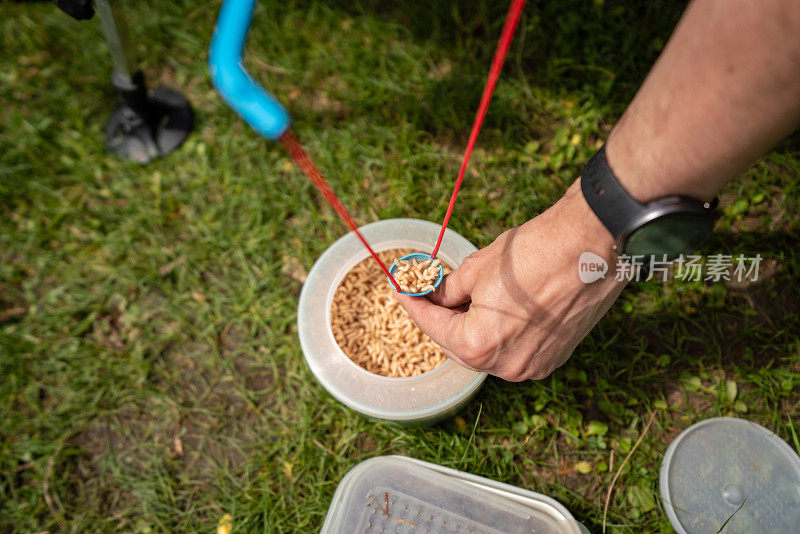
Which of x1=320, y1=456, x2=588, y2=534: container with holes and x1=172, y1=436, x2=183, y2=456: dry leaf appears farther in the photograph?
x1=172, y1=436, x2=183, y2=456: dry leaf

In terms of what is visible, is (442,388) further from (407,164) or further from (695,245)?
(407,164)

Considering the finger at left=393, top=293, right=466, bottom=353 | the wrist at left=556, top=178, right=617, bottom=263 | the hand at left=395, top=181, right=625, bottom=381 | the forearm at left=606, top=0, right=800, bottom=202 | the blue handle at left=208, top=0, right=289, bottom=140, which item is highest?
the blue handle at left=208, top=0, right=289, bottom=140

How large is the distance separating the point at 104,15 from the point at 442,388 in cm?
148

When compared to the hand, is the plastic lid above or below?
below

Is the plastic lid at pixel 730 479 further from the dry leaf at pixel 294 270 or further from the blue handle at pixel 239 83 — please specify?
the blue handle at pixel 239 83

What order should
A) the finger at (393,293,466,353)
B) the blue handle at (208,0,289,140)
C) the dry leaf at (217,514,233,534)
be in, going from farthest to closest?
the dry leaf at (217,514,233,534), the finger at (393,293,466,353), the blue handle at (208,0,289,140)

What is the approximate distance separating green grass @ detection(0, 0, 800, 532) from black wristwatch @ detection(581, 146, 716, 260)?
0.70 metres

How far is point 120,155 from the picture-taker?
6.87 feet

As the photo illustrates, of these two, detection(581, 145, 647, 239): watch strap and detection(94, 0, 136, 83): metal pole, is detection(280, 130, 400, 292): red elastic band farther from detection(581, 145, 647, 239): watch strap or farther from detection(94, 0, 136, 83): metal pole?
detection(94, 0, 136, 83): metal pole

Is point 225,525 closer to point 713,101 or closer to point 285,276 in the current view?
point 285,276

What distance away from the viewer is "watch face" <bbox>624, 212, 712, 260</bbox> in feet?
3.20

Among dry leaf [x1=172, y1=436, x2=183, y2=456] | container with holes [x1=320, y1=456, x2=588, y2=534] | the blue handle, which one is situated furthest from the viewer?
dry leaf [x1=172, y1=436, x2=183, y2=456]

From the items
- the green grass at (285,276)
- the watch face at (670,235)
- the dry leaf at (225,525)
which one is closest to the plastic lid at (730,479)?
the green grass at (285,276)

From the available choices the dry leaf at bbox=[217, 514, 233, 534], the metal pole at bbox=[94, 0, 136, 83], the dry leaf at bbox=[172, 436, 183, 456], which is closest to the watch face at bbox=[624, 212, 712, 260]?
the dry leaf at bbox=[217, 514, 233, 534]
